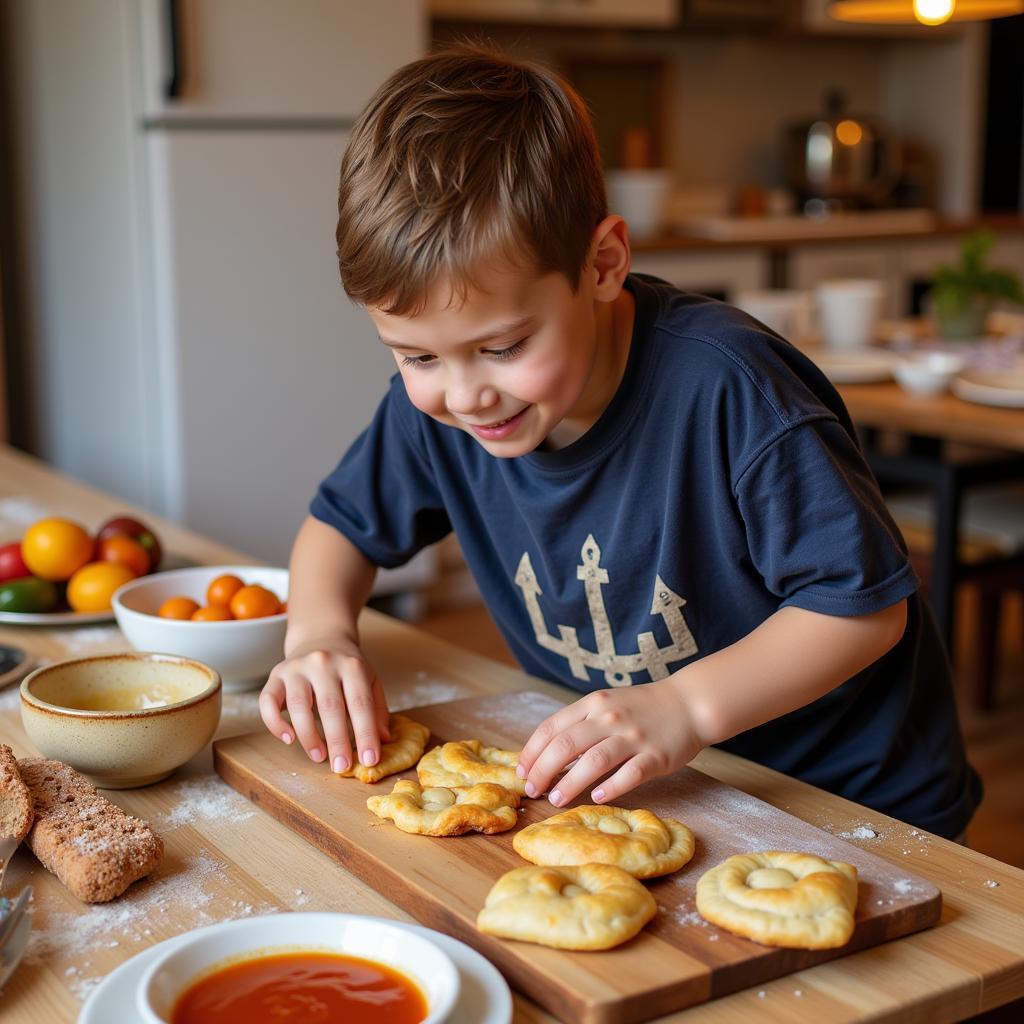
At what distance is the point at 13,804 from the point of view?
0.81m

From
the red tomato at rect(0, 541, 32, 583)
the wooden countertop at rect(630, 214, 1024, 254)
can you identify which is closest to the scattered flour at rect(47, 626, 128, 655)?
the red tomato at rect(0, 541, 32, 583)

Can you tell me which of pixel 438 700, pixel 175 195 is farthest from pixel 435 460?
pixel 175 195

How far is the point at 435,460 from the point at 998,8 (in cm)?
192

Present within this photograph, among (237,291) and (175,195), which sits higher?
(175,195)

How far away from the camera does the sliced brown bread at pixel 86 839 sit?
2.47ft

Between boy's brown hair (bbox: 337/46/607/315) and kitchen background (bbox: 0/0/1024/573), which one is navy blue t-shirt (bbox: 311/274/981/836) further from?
kitchen background (bbox: 0/0/1024/573)

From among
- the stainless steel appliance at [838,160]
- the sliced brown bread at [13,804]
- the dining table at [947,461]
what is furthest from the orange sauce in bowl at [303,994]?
the stainless steel appliance at [838,160]

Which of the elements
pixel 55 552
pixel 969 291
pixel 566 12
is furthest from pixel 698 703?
pixel 566 12

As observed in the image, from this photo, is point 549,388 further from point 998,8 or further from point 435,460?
point 998,8

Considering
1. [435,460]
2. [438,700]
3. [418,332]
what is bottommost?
[438,700]

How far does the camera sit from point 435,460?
47.3 inches

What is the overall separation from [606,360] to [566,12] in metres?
2.99

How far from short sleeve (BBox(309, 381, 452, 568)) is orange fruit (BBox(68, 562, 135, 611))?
0.69 feet

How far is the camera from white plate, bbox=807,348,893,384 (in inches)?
97.0
